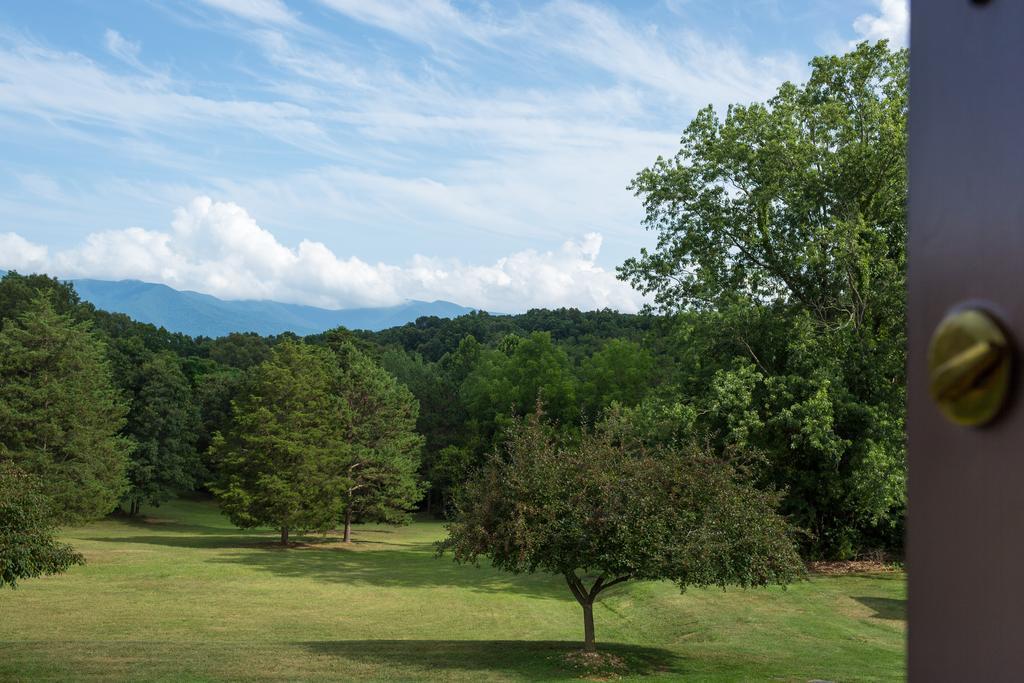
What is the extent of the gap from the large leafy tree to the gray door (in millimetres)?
19870

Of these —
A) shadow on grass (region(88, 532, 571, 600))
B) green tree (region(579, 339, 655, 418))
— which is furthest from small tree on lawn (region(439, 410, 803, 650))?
green tree (region(579, 339, 655, 418))

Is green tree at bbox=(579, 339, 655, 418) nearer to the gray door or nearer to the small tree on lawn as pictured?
the small tree on lawn

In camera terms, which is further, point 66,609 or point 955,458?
point 66,609

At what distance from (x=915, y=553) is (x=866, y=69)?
78.0 feet

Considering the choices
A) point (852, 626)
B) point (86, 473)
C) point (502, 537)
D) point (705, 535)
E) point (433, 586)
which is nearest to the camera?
point (705, 535)

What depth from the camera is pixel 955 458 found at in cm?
45

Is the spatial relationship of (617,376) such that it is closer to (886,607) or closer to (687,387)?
(687,387)

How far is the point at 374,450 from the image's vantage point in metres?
39.1

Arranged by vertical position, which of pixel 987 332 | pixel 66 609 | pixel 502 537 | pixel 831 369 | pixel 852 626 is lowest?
pixel 66 609

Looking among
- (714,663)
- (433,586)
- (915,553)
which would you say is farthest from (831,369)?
(915,553)

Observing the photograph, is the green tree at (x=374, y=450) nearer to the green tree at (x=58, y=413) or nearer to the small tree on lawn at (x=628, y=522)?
the green tree at (x=58, y=413)

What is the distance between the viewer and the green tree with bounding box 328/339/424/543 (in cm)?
3828

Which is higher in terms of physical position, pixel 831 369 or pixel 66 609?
pixel 831 369

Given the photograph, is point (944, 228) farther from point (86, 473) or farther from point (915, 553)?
point (86, 473)
